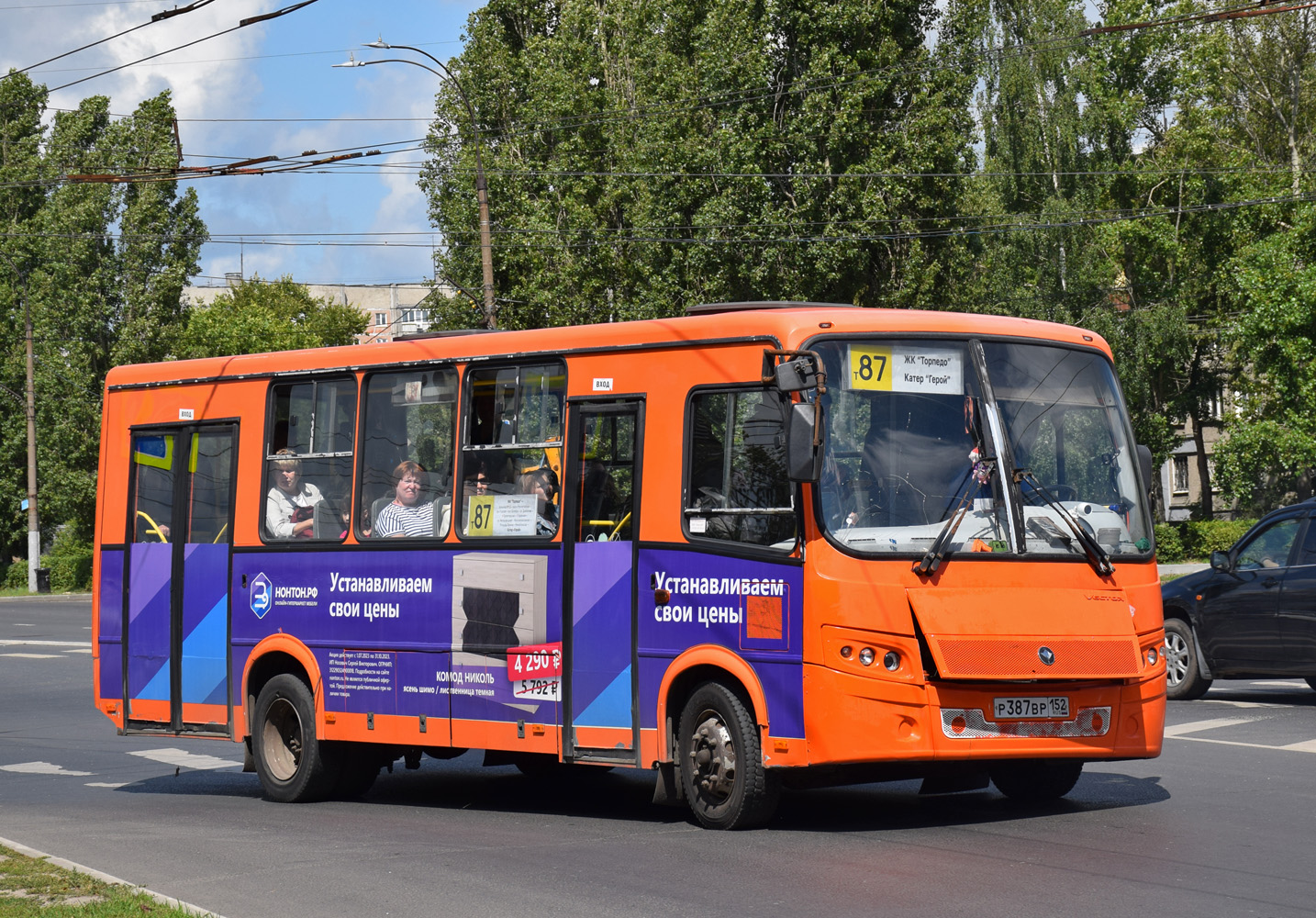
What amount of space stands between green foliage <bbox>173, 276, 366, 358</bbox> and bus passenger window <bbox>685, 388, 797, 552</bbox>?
172ft

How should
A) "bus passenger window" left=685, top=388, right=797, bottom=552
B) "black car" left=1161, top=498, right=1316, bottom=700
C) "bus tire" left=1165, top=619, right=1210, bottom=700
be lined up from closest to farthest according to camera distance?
"bus passenger window" left=685, top=388, right=797, bottom=552, "black car" left=1161, top=498, right=1316, bottom=700, "bus tire" left=1165, top=619, right=1210, bottom=700

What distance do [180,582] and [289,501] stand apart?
1304 mm

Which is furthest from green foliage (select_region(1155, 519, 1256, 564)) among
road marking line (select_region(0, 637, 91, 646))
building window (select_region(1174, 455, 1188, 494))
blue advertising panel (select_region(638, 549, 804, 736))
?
blue advertising panel (select_region(638, 549, 804, 736))

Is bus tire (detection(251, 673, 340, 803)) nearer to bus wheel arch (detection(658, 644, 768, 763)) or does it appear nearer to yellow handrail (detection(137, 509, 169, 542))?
yellow handrail (detection(137, 509, 169, 542))

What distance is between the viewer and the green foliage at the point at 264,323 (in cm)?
7675

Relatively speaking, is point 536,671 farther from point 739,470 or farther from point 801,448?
point 801,448

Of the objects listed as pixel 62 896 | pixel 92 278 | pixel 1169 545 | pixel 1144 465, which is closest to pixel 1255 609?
pixel 1144 465

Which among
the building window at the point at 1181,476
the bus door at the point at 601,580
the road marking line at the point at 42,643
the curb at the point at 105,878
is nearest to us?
the curb at the point at 105,878

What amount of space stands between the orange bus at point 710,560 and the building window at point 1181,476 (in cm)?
6508

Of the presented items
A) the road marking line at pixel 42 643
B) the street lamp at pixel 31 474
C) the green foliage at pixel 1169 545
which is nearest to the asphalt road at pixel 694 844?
the road marking line at pixel 42 643

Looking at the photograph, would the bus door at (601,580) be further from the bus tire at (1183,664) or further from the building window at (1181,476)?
the building window at (1181,476)

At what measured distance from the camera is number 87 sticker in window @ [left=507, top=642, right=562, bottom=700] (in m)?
10.4

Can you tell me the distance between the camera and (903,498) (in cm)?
916

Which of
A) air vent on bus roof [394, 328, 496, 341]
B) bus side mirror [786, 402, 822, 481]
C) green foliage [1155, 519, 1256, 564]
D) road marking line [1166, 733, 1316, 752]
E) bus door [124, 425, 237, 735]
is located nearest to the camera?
bus side mirror [786, 402, 822, 481]
